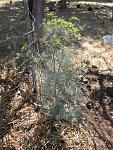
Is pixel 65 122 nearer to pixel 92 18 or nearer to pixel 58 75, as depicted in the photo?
pixel 58 75

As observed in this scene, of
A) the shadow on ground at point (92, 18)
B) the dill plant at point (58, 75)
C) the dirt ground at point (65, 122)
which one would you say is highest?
the dill plant at point (58, 75)

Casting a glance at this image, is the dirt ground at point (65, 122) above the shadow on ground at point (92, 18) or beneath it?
above

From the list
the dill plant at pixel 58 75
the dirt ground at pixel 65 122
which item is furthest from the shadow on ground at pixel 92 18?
the dill plant at pixel 58 75

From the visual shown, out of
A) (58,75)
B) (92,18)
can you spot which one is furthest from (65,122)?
(92,18)

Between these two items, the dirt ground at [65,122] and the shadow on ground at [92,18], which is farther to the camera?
the shadow on ground at [92,18]

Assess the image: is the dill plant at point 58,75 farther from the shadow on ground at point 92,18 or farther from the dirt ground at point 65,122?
the shadow on ground at point 92,18

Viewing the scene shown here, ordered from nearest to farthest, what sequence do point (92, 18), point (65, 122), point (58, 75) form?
1. point (58, 75)
2. point (65, 122)
3. point (92, 18)

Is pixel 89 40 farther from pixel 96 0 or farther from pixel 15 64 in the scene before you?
pixel 96 0

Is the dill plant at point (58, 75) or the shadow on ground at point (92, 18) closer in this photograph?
the dill plant at point (58, 75)

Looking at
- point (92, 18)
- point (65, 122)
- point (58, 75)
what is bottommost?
point (92, 18)

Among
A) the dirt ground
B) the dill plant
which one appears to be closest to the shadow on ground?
the dirt ground

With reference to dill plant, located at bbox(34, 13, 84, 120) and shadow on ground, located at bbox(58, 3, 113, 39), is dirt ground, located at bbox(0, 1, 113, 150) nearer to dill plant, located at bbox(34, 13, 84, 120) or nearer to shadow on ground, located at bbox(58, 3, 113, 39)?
dill plant, located at bbox(34, 13, 84, 120)

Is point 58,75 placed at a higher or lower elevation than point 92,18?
higher

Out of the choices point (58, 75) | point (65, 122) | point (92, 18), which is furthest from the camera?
point (92, 18)
